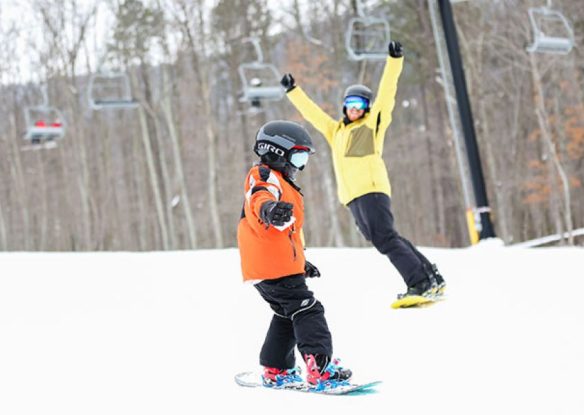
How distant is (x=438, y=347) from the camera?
13.2 feet

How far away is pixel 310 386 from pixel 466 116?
22.5 feet

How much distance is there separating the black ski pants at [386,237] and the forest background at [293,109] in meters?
14.7

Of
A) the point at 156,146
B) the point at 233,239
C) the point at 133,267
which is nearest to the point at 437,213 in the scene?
the point at 233,239

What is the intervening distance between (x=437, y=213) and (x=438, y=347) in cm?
3266

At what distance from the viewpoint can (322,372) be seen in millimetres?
3361

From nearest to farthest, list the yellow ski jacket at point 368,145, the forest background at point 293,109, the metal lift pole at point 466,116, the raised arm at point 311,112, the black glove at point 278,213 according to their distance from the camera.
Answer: the black glove at point 278,213 < the yellow ski jacket at point 368,145 < the raised arm at point 311,112 < the metal lift pole at point 466,116 < the forest background at point 293,109

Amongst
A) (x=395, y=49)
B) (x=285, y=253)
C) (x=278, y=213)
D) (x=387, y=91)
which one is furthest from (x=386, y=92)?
(x=278, y=213)

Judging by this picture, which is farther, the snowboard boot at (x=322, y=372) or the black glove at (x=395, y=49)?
the black glove at (x=395, y=49)

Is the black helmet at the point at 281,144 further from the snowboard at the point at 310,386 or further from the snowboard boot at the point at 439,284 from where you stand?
the snowboard boot at the point at 439,284

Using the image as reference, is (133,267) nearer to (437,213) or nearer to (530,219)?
(437,213)

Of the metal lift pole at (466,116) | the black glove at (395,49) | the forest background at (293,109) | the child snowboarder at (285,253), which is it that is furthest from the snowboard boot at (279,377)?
the forest background at (293,109)

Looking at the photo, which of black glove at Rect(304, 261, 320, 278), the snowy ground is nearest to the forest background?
the snowy ground

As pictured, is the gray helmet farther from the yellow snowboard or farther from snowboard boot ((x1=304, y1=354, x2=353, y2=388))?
snowboard boot ((x1=304, y1=354, x2=353, y2=388))

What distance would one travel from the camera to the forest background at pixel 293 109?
74.5 feet
